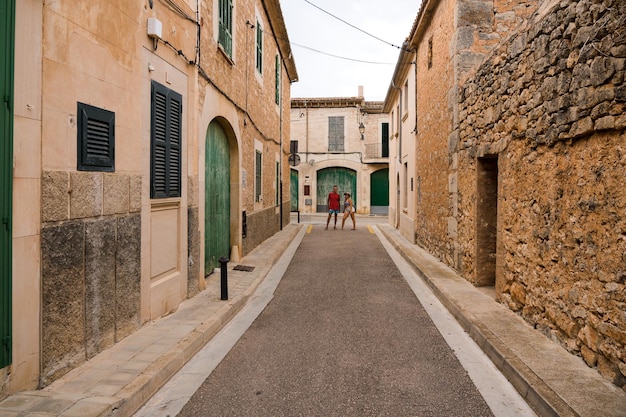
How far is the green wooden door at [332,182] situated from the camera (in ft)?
96.5

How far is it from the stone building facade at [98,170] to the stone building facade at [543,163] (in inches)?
159

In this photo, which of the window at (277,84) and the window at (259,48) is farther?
the window at (277,84)

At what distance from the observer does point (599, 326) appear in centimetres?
350

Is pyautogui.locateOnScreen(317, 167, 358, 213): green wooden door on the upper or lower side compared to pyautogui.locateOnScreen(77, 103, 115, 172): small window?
upper

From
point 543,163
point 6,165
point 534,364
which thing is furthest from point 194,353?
point 543,163

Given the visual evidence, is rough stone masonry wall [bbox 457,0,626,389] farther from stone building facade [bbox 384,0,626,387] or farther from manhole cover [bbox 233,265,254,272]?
manhole cover [bbox 233,265,254,272]

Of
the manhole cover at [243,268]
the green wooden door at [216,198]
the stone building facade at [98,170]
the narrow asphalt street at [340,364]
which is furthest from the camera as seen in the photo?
the manhole cover at [243,268]

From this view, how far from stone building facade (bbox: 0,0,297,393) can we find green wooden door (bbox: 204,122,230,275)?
37cm

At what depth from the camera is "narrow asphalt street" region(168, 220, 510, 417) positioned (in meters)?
3.19

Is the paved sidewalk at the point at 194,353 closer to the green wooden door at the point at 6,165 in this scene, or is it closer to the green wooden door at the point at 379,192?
the green wooden door at the point at 6,165

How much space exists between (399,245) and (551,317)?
302 inches

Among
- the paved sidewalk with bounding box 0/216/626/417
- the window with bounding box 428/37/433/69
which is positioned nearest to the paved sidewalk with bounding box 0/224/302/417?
the paved sidewalk with bounding box 0/216/626/417

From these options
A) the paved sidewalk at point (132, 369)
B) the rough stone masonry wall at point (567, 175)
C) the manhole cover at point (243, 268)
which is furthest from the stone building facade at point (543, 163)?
the manhole cover at point (243, 268)

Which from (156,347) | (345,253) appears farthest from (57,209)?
(345,253)
